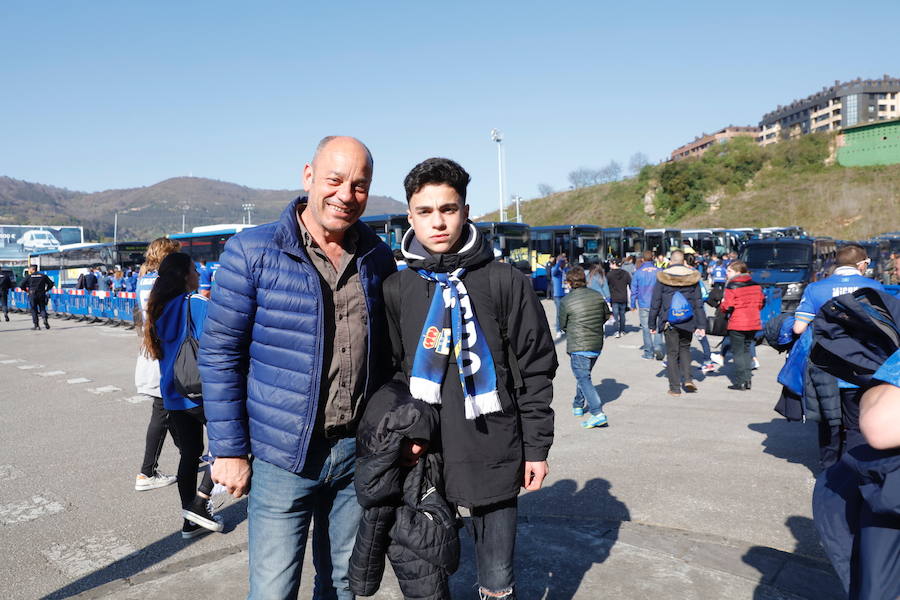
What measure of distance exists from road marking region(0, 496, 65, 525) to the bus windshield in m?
17.7

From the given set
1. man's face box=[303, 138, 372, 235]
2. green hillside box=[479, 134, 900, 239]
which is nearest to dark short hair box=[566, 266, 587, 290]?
man's face box=[303, 138, 372, 235]

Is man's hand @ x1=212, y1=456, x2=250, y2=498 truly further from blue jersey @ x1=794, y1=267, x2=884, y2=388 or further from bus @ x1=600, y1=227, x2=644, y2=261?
bus @ x1=600, y1=227, x2=644, y2=261

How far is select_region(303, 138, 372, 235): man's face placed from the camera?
2277 millimetres

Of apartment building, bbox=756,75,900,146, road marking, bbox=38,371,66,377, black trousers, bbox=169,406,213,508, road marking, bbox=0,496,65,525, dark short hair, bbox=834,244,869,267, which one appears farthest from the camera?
apartment building, bbox=756,75,900,146

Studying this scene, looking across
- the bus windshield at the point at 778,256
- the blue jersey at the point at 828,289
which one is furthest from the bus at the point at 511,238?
the blue jersey at the point at 828,289

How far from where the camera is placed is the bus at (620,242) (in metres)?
33.3

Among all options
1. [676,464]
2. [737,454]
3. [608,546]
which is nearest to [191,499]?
[608,546]

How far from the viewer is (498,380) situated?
2309 millimetres

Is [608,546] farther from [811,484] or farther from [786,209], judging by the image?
[786,209]

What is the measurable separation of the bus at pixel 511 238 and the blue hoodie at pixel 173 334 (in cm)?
2218

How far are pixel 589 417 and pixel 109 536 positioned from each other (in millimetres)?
4561

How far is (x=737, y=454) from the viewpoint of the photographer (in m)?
5.76

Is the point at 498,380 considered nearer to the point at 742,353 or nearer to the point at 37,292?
the point at 742,353

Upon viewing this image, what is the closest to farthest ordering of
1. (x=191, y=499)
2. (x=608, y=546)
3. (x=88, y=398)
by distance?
(x=608, y=546) → (x=191, y=499) → (x=88, y=398)
